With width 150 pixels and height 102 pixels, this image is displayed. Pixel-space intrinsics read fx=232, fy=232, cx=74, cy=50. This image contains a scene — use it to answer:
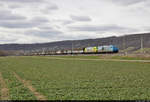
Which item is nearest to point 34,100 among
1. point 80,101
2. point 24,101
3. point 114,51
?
point 24,101

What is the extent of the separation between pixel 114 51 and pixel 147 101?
90202 millimetres

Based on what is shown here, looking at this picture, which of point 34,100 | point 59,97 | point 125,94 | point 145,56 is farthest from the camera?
point 145,56

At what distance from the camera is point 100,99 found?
13.3 metres

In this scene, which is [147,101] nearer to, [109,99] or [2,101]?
[109,99]

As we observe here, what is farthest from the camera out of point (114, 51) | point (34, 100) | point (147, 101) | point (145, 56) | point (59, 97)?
point (114, 51)

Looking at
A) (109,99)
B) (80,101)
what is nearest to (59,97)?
(80,101)

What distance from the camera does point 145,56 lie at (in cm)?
6456

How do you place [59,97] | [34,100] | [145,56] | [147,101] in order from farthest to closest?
[145,56] → [59,97] → [34,100] → [147,101]

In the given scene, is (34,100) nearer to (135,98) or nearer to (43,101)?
(43,101)

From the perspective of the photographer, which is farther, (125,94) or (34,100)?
(125,94)

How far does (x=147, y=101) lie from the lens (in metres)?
12.2

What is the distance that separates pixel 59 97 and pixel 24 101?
2.17 meters

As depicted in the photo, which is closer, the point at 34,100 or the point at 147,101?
the point at 147,101

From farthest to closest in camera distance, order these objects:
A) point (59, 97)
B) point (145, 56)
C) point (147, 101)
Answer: point (145, 56) → point (59, 97) → point (147, 101)
